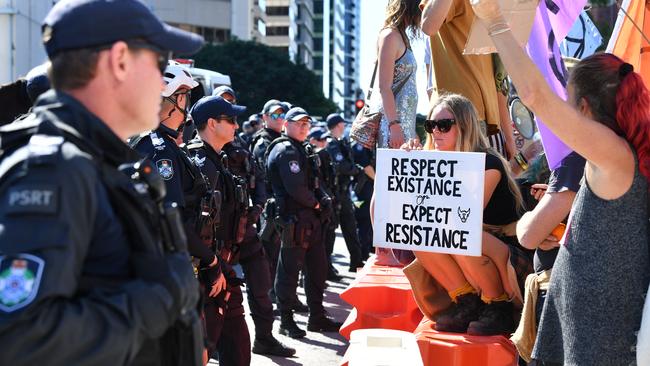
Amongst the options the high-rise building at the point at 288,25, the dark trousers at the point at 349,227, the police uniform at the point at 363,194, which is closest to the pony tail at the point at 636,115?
the dark trousers at the point at 349,227

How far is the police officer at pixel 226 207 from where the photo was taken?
6.25 m

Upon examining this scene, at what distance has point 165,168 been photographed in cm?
516

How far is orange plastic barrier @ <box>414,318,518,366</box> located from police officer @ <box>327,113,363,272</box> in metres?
8.71

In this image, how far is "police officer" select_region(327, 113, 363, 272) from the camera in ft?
46.6

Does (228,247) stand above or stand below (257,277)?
above

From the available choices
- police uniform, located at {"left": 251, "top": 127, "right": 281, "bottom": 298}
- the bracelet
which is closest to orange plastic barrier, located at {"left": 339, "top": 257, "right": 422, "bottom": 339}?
the bracelet

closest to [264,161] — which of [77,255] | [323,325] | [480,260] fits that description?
[323,325]

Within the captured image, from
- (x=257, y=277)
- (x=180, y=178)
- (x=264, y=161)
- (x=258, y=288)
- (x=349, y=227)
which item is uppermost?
(x=180, y=178)

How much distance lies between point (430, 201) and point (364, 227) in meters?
10.6

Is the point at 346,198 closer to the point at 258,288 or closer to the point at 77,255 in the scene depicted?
the point at 258,288

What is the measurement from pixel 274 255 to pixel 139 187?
29.7ft

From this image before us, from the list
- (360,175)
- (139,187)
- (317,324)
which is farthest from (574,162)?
(360,175)

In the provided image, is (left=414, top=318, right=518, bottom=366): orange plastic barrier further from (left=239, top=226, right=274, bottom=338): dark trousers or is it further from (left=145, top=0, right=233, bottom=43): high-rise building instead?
(left=145, top=0, right=233, bottom=43): high-rise building

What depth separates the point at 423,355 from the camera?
5.02 meters
